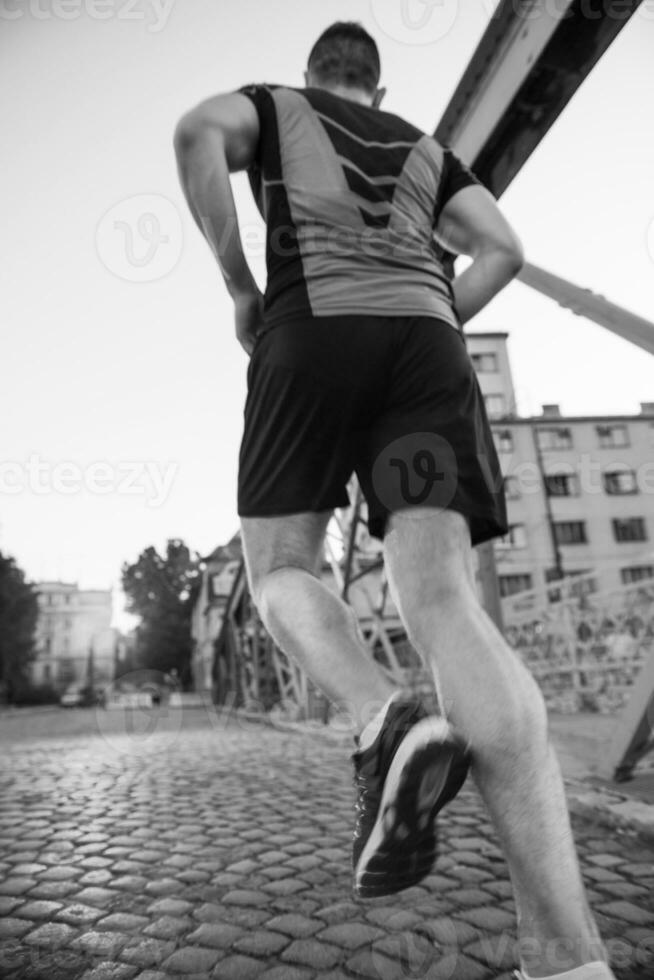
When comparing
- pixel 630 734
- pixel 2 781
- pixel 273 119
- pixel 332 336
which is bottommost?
pixel 2 781

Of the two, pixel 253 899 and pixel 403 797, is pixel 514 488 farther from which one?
pixel 403 797

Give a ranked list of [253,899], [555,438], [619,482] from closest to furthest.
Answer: [253,899] < [555,438] < [619,482]

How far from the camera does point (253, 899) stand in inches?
68.6

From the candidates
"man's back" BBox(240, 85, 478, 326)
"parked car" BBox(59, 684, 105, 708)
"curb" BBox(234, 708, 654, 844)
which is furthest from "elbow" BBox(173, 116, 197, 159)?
"parked car" BBox(59, 684, 105, 708)

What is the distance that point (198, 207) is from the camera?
126 cm

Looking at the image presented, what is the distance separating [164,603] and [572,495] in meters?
38.2

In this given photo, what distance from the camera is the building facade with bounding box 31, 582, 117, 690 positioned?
78.4 metres

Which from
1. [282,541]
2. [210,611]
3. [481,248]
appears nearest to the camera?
[282,541]

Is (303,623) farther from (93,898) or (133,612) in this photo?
(133,612)

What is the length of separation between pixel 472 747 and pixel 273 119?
4.10 feet

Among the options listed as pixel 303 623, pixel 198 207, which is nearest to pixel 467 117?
pixel 198 207

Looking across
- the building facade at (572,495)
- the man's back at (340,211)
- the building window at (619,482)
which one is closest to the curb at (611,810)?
the man's back at (340,211)

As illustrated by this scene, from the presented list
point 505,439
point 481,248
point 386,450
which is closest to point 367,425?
point 386,450

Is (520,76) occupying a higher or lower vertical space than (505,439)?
lower
